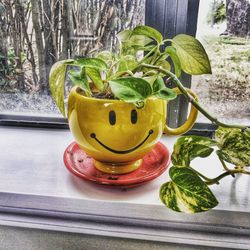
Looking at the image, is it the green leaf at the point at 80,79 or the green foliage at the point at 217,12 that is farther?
the green foliage at the point at 217,12

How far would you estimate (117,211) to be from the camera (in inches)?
24.5

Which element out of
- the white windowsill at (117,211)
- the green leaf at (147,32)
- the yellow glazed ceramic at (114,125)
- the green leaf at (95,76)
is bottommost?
the white windowsill at (117,211)

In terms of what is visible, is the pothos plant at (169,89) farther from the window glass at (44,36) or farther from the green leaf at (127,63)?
the window glass at (44,36)

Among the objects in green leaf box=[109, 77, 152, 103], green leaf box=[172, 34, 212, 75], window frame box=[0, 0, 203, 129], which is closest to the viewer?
green leaf box=[109, 77, 152, 103]

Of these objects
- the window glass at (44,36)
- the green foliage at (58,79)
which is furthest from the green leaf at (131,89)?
the window glass at (44,36)

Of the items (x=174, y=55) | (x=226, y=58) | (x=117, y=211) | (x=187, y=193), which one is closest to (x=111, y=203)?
(x=117, y=211)

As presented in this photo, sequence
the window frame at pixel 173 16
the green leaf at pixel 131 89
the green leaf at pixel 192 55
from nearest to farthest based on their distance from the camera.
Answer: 1. the green leaf at pixel 131 89
2. the green leaf at pixel 192 55
3. the window frame at pixel 173 16

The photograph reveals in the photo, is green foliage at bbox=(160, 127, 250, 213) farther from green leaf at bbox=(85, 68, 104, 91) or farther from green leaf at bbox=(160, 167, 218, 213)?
green leaf at bbox=(85, 68, 104, 91)

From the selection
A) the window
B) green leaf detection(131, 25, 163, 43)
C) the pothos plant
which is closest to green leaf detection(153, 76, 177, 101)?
the pothos plant

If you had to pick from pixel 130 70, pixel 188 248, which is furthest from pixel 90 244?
pixel 130 70

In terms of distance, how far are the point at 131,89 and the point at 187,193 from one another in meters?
0.18

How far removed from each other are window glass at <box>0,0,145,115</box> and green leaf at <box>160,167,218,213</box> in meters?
0.41

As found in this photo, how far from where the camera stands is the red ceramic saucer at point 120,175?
2.02 ft

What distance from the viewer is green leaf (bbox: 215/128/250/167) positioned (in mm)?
569
